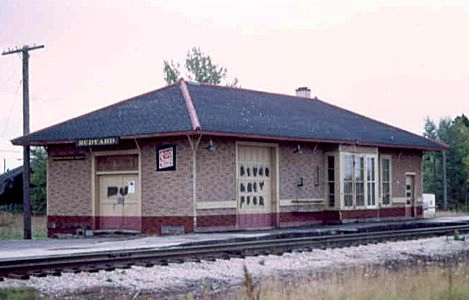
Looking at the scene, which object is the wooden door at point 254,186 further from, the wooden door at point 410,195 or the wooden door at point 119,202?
the wooden door at point 410,195

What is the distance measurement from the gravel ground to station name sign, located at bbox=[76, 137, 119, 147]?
35.2ft

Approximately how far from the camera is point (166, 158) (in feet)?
92.8

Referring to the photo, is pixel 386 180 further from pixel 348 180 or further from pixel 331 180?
pixel 331 180

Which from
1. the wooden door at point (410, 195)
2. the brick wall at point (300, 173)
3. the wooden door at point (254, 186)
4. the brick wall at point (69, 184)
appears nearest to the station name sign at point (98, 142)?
the brick wall at point (69, 184)

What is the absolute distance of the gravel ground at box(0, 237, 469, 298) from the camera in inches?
532

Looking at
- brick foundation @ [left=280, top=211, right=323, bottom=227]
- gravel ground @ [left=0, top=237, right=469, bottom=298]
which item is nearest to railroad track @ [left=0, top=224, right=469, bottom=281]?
gravel ground @ [left=0, top=237, right=469, bottom=298]

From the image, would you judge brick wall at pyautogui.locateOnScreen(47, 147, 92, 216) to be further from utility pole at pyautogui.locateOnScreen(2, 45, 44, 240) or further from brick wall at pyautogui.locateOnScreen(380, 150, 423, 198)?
brick wall at pyautogui.locateOnScreen(380, 150, 423, 198)

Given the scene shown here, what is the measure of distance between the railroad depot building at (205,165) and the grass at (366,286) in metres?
13.0

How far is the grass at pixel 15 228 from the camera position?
112 ft

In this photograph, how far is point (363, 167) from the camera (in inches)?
1390

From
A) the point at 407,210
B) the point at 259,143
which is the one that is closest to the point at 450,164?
the point at 407,210

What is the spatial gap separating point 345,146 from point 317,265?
17.2 meters

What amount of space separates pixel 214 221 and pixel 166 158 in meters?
2.58

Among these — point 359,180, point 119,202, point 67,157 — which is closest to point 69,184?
point 67,157
